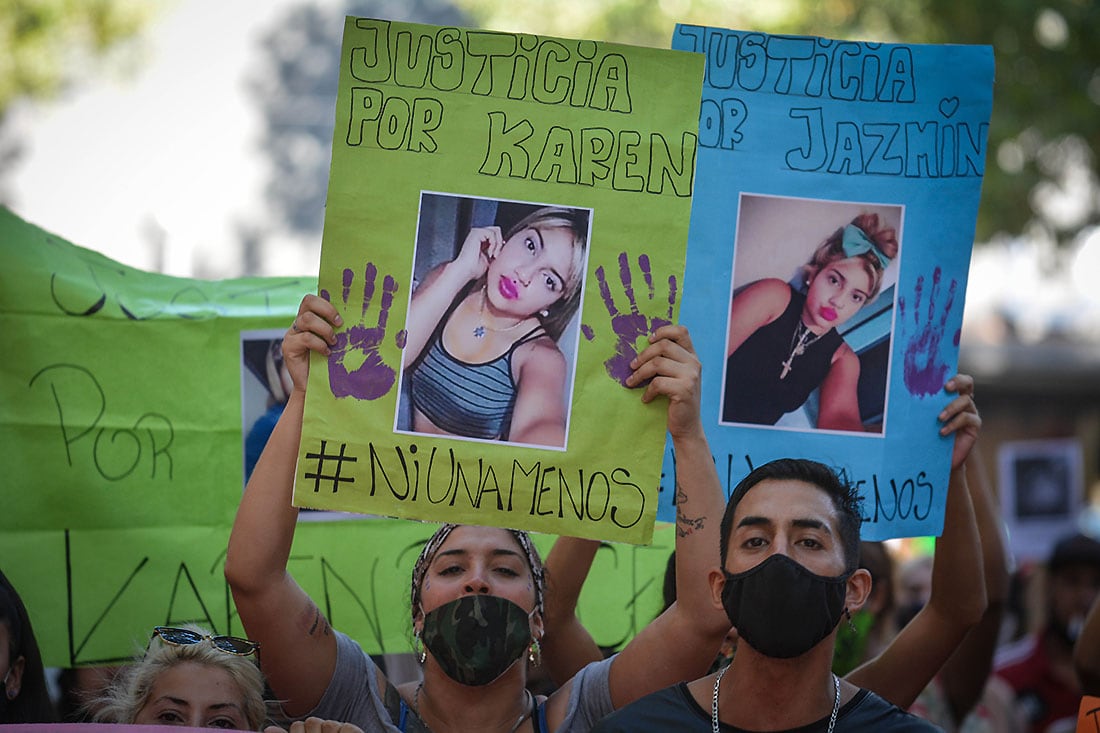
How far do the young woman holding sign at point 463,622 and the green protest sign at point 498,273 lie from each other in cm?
8

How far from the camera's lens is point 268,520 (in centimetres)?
275

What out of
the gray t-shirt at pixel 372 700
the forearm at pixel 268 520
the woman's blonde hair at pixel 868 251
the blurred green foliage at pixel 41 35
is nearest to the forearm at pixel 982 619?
the woman's blonde hair at pixel 868 251

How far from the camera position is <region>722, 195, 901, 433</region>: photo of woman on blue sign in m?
3.10

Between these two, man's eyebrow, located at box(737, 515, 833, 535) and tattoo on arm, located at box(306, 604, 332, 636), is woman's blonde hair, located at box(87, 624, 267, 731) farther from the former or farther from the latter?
man's eyebrow, located at box(737, 515, 833, 535)

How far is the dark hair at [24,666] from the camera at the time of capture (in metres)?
2.82

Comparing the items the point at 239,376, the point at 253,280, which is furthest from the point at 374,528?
the point at 253,280

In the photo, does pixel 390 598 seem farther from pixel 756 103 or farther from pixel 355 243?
pixel 756 103

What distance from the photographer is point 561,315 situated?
2.81 metres

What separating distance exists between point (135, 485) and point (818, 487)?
199 cm

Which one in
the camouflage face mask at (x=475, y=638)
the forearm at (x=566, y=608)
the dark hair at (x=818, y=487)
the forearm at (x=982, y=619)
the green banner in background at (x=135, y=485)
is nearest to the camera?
the dark hair at (x=818, y=487)

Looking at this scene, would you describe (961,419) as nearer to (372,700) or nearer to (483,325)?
(483,325)

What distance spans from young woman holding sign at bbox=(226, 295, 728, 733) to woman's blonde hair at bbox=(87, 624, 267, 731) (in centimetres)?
5

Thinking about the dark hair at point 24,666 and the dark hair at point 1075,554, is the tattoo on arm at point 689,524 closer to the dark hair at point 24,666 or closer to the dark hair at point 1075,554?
the dark hair at point 24,666

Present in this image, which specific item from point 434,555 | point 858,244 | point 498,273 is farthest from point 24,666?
point 858,244
